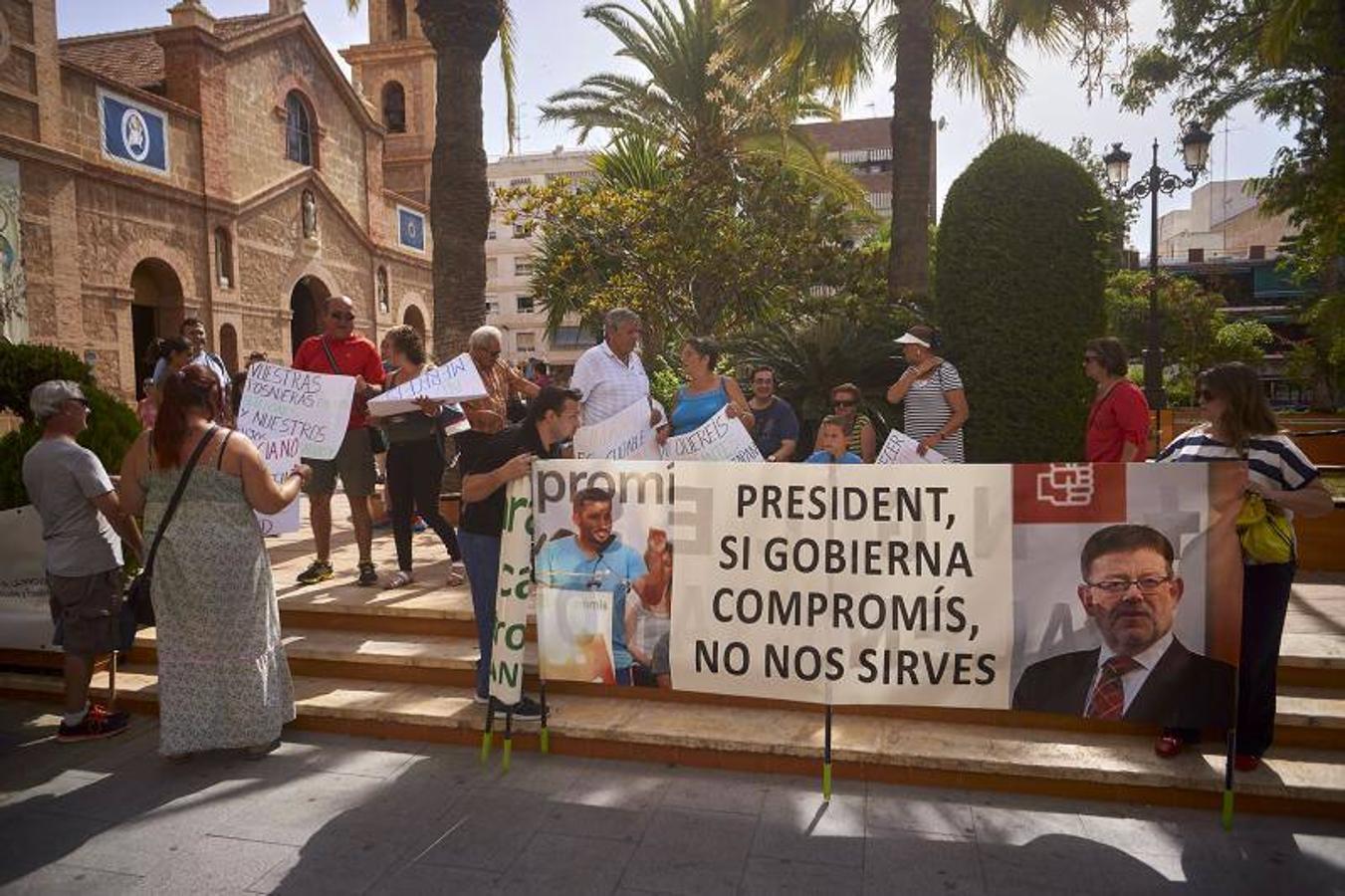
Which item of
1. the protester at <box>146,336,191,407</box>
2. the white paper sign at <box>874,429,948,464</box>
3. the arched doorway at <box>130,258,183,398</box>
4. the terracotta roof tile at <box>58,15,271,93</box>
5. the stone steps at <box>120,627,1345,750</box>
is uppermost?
the terracotta roof tile at <box>58,15,271,93</box>

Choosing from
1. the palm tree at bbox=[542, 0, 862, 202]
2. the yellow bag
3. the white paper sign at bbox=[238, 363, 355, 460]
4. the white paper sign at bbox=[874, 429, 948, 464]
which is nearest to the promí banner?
the yellow bag

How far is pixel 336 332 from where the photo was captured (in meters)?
6.29

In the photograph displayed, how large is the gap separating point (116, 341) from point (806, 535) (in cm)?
1616

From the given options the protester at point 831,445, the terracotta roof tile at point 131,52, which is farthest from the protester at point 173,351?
the terracotta roof tile at point 131,52

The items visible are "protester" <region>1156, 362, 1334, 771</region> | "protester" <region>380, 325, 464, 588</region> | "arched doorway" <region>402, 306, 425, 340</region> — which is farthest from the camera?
"arched doorway" <region>402, 306, 425, 340</region>

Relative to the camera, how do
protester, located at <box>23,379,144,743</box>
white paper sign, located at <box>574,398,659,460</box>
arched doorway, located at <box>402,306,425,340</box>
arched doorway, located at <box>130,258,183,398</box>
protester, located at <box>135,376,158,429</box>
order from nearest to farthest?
protester, located at <box>23,379,144,743</box>
white paper sign, located at <box>574,398,659,460</box>
protester, located at <box>135,376,158,429</box>
arched doorway, located at <box>130,258,183,398</box>
arched doorway, located at <box>402,306,425,340</box>

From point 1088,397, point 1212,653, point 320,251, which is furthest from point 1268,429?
point 320,251

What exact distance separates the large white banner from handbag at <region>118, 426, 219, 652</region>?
7.59 feet

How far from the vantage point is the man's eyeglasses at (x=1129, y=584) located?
150 inches

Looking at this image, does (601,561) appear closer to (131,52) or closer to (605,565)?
(605,565)

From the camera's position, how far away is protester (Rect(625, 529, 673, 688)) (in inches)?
165

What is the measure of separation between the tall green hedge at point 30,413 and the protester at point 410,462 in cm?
181

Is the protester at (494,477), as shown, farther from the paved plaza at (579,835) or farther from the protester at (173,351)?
the protester at (173,351)

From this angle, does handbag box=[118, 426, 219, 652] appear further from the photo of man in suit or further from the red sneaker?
the photo of man in suit
